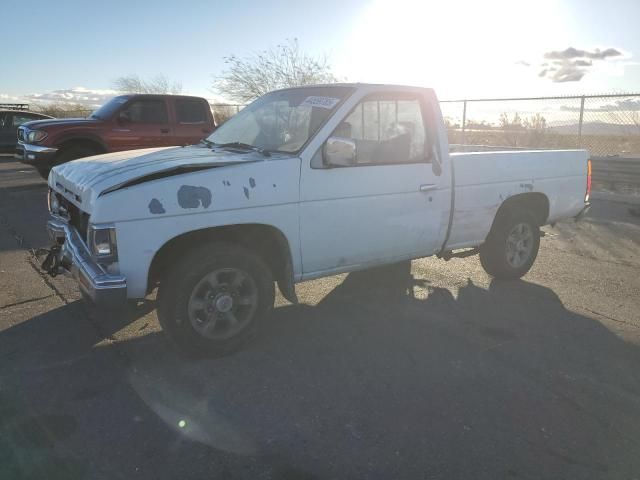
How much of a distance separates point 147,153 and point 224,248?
4.12 ft

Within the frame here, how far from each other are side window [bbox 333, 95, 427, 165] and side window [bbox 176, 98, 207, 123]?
7882 mm


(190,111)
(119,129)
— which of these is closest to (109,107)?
(119,129)

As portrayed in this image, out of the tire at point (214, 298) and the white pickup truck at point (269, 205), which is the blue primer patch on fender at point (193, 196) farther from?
the tire at point (214, 298)

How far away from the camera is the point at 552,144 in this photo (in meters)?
13.7

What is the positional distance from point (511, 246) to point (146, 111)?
8.43 m

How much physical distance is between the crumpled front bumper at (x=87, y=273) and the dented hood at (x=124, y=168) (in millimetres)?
266

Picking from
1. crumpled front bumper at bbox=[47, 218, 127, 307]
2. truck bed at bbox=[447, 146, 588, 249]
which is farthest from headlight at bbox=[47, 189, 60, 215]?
truck bed at bbox=[447, 146, 588, 249]

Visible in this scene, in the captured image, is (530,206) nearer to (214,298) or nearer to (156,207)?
(214,298)

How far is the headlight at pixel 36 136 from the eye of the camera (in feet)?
34.4

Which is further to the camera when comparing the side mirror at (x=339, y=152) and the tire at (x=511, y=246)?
the tire at (x=511, y=246)

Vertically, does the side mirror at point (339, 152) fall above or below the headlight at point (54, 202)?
above

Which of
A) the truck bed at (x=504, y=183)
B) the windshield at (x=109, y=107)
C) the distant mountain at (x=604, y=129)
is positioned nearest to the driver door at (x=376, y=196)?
the truck bed at (x=504, y=183)

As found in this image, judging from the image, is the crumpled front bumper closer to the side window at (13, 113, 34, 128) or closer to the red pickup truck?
the red pickup truck

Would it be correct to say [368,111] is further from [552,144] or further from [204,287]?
[552,144]
